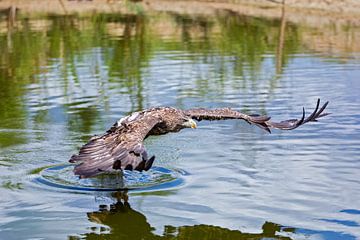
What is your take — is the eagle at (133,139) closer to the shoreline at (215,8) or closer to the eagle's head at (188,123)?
the eagle's head at (188,123)

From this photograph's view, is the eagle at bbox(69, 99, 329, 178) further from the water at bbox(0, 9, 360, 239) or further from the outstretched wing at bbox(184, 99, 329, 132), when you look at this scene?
the water at bbox(0, 9, 360, 239)

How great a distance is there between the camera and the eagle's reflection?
7910 mm

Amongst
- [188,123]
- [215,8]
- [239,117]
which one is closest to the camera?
[188,123]

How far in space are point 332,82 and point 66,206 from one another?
8028mm

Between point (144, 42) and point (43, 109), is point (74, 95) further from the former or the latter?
point (144, 42)

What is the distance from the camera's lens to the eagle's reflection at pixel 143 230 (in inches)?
311

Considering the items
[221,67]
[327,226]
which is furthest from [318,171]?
[221,67]

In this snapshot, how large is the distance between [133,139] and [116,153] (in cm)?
30

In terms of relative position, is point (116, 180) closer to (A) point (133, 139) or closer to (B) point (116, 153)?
(A) point (133, 139)

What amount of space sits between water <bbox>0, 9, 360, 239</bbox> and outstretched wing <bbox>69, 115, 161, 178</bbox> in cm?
65

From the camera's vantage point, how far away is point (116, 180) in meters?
9.62

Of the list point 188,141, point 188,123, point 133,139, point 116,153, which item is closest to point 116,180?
point 188,123

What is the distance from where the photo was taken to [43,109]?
13.7m

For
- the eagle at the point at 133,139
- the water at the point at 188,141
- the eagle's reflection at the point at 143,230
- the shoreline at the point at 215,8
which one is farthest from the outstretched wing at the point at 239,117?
the shoreline at the point at 215,8
